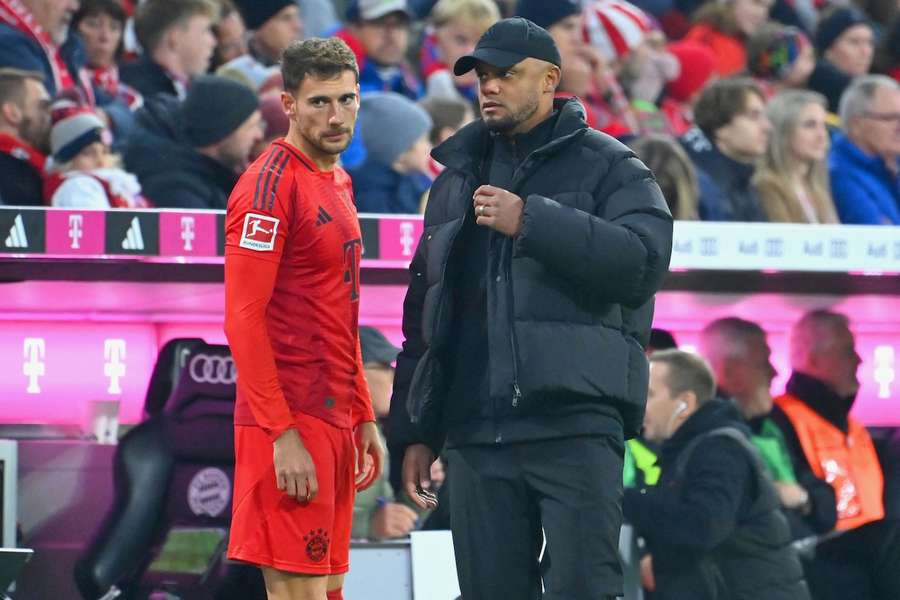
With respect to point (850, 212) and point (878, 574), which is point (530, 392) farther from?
point (850, 212)

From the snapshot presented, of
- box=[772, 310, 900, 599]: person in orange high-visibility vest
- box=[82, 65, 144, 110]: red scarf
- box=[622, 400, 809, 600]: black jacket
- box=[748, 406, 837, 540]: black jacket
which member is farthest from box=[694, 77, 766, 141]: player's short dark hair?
box=[82, 65, 144, 110]: red scarf

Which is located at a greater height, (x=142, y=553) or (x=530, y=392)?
(x=530, y=392)

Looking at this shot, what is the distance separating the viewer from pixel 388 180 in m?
7.00

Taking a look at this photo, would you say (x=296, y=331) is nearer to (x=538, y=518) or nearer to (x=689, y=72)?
(x=538, y=518)

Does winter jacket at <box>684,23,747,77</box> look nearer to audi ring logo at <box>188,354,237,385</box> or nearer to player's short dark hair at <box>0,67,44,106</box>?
player's short dark hair at <box>0,67,44,106</box>

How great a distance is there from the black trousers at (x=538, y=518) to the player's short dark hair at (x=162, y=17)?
4.05 meters

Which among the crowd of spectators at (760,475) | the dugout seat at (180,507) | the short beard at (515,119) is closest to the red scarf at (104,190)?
the dugout seat at (180,507)

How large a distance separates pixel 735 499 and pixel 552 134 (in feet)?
7.35

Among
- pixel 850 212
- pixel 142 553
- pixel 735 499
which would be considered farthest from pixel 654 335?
pixel 142 553

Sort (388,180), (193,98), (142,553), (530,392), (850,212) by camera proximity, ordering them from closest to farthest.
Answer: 1. (530,392)
2. (142,553)
3. (193,98)
4. (388,180)
5. (850,212)

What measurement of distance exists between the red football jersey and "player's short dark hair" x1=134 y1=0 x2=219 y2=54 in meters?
3.56

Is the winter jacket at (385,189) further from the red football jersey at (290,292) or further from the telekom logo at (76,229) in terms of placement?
the red football jersey at (290,292)

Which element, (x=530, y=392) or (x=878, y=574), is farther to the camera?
(x=878, y=574)

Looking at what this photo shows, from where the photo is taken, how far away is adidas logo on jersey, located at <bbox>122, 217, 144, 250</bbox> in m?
5.56
